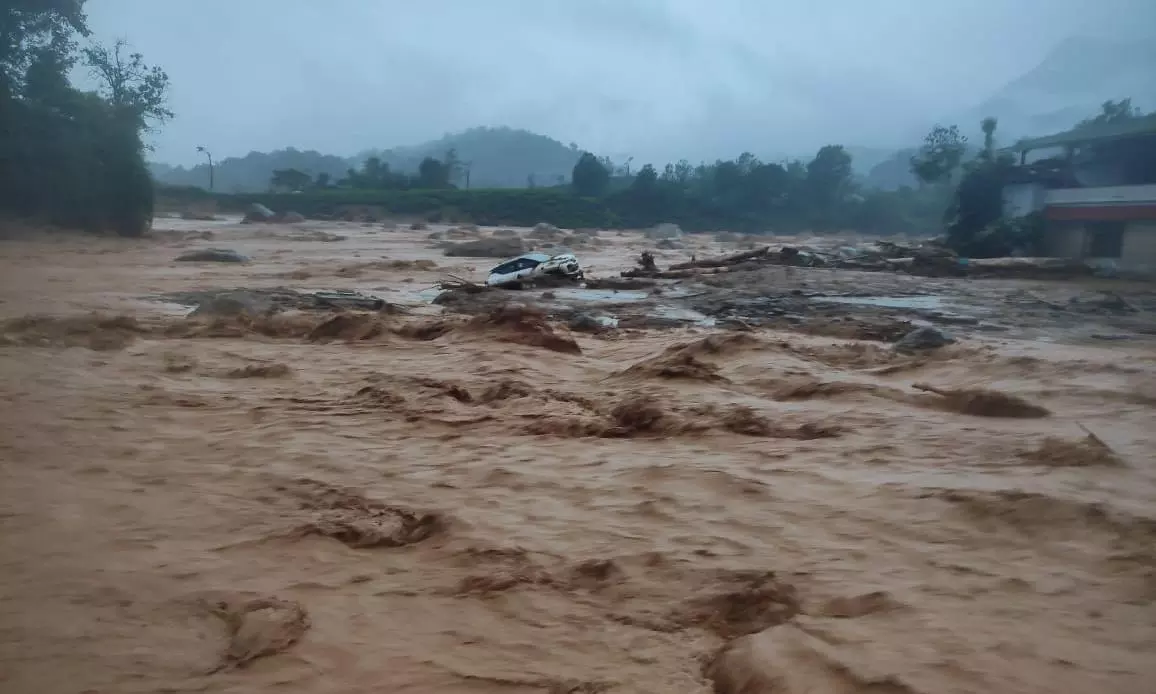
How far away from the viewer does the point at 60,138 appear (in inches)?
1113

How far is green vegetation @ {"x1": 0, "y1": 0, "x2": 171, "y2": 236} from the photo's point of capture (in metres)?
26.9

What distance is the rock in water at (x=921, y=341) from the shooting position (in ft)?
35.1

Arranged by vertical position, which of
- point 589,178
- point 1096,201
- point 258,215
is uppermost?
point 589,178

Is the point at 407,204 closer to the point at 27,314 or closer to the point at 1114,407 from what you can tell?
the point at 27,314

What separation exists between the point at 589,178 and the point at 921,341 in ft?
182

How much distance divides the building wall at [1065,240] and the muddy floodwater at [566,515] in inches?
658

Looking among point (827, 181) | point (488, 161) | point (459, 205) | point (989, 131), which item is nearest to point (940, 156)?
point (989, 131)

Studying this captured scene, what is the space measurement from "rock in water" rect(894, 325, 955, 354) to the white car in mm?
9969

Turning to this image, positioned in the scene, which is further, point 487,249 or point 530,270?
point 487,249

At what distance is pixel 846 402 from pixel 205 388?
602 centimetres

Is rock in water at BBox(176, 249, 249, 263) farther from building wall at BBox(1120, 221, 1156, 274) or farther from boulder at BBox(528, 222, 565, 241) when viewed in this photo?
building wall at BBox(1120, 221, 1156, 274)

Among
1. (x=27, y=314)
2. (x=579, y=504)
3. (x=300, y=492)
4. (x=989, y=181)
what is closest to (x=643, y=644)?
(x=579, y=504)

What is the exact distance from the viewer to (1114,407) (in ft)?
24.8

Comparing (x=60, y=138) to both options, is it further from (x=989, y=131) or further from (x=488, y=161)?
(x=488, y=161)
